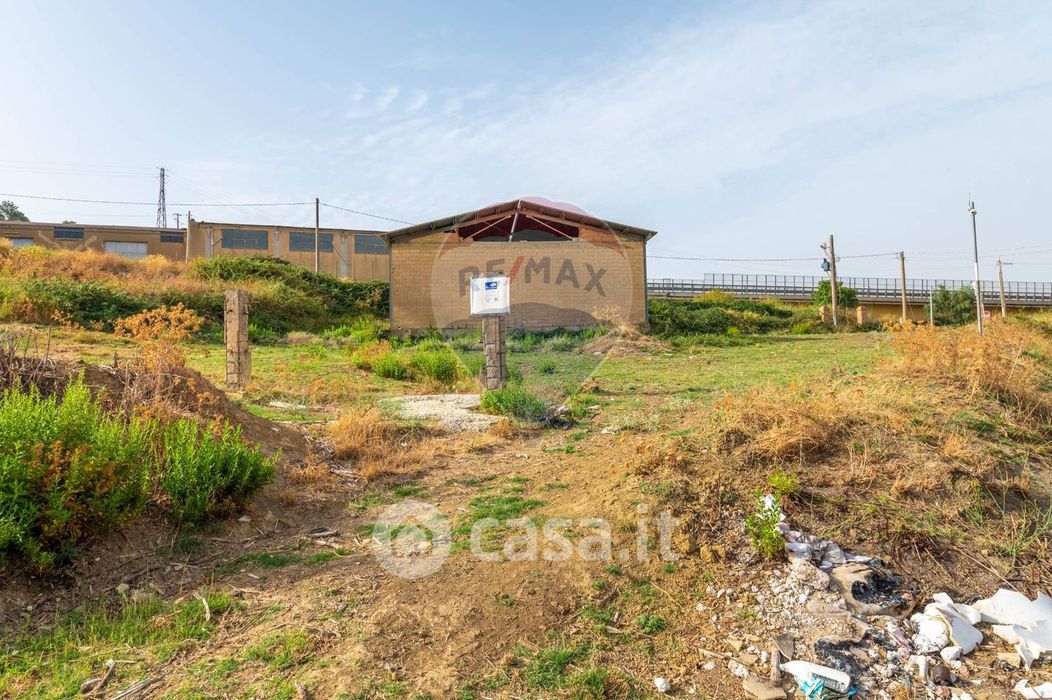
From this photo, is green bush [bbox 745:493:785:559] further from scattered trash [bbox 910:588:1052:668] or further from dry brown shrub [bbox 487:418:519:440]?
dry brown shrub [bbox 487:418:519:440]

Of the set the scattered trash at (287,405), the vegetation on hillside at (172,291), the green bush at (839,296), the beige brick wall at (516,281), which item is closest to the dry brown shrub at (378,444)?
the scattered trash at (287,405)

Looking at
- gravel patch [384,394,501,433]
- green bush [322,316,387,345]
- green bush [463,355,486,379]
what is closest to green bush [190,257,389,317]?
green bush [322,316,387,345]

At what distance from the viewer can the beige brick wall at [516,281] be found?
68.7ft

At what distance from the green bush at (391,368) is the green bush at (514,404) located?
395cm

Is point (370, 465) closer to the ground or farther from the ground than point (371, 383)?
closer to the ground

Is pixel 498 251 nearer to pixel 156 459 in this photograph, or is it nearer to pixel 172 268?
pixel 172 268

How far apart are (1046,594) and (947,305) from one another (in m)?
45.1

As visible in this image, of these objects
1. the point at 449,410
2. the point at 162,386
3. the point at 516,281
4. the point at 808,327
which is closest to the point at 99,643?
the point at 162,386

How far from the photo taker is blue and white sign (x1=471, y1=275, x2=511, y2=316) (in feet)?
33.0

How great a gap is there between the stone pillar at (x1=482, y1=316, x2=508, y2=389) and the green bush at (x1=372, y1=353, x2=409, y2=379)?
2.70m

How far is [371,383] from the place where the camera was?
38.6ft

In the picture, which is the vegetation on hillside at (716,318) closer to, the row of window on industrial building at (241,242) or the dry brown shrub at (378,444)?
the dry brown shrub at (378,444)

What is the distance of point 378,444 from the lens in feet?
23.2

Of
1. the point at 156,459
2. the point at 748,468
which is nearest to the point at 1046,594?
the point at 748,468
